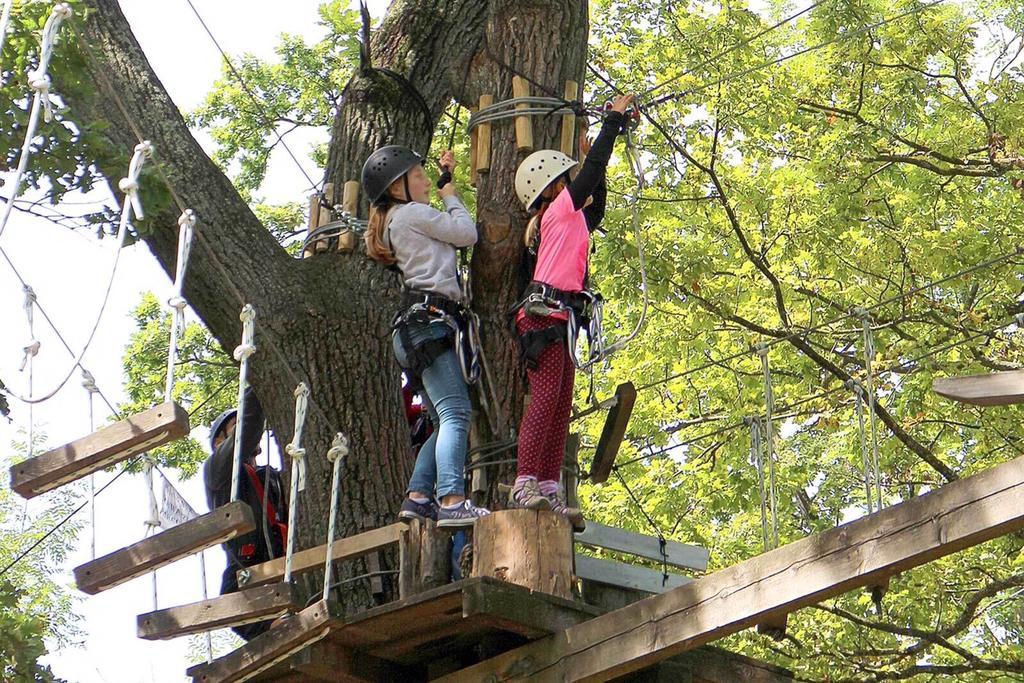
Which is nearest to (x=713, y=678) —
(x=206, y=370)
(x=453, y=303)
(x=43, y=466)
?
(x=453, y=303)

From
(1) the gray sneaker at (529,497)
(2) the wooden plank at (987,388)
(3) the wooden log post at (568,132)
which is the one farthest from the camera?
(3) the wooden log post at (568,132)

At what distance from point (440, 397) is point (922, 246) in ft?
14.9

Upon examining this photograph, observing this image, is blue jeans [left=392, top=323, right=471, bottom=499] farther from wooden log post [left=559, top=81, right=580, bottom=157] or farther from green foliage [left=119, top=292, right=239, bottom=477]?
green foliage [left=119, top=292, right=239, bottom=477]

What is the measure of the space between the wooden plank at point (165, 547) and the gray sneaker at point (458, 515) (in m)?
0.79

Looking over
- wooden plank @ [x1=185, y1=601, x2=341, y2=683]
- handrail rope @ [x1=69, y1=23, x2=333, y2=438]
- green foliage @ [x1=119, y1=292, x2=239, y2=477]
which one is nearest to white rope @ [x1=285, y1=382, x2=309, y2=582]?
wooden plank @ [x1=185, y1=601, x2=341, y2=683]

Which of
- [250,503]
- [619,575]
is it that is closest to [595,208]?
[619,575]

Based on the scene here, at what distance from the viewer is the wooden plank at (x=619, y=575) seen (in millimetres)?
5531

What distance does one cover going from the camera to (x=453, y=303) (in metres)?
5.68

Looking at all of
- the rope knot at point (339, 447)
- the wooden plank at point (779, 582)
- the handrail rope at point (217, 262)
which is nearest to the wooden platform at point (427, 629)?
the wooden plank at point (779, 582)

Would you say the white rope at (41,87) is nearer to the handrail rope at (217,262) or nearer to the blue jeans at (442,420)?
the handrail rope at (217,262)

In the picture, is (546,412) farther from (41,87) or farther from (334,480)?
(41,87)

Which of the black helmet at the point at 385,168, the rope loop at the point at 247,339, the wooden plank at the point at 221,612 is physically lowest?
the wooden plank at the point at 221,612

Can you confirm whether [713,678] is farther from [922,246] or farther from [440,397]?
[922,246]

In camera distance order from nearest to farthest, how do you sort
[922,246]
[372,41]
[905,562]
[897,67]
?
[905,562] → [372,41] → [922,246] → [897,67]
